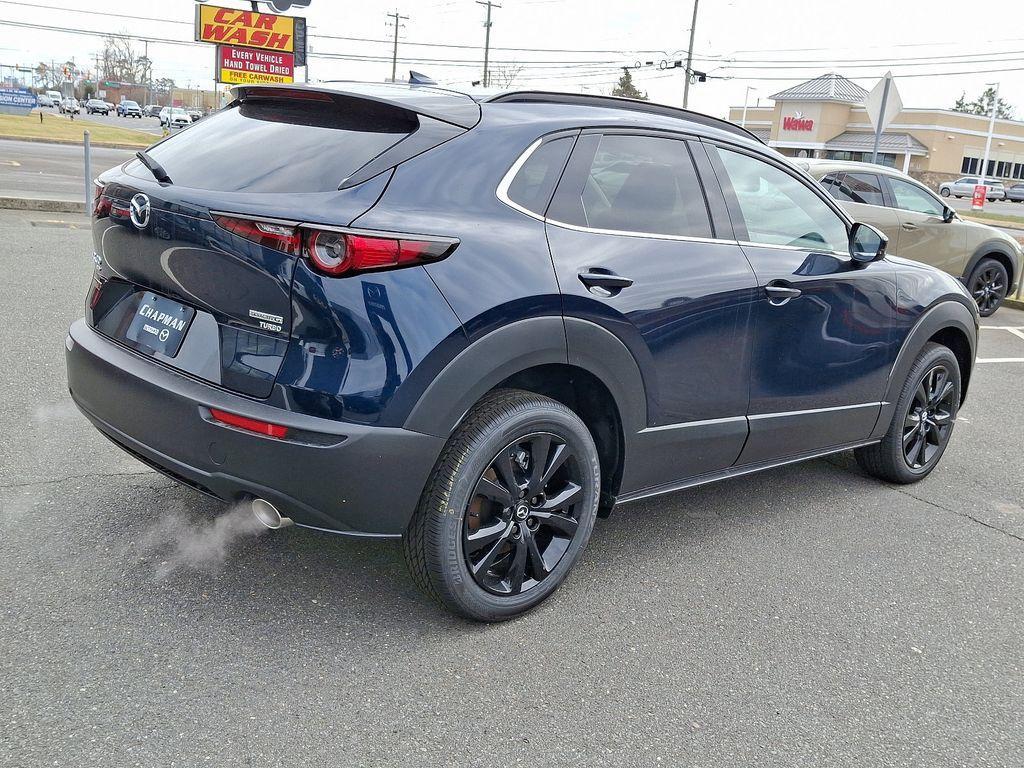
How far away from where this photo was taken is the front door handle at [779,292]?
3.72 m

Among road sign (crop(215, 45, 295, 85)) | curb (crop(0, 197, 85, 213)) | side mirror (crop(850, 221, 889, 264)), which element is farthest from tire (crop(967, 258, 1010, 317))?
road sign (crop(215, 45, 295, 85))

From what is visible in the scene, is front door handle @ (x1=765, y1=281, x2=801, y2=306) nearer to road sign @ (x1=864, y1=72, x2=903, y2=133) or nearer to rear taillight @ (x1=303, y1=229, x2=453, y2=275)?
rear taillight @ (x1=303, y1=229, x2=453, y2=275)

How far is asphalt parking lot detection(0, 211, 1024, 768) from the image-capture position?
8.26 ft

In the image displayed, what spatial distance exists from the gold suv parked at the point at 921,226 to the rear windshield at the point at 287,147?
7376 mm

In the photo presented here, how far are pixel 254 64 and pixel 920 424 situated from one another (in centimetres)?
2176

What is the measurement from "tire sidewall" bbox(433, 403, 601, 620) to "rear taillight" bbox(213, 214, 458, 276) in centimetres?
61

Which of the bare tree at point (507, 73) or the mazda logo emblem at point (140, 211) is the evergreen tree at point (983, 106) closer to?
the bare tree at point (507, 73)

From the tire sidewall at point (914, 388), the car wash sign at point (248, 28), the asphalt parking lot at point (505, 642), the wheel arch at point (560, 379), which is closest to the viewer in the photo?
the asphalt parking lot at point (505, 642)

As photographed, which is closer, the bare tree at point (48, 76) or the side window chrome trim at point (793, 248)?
the side window chrome trim at point (793, 248)

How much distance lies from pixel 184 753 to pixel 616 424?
1.77 m

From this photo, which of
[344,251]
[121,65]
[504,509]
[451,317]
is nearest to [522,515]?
[504,509]

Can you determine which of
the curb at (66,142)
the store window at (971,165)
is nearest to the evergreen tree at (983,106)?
the store window at (971,165)

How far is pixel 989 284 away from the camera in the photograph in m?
11.1

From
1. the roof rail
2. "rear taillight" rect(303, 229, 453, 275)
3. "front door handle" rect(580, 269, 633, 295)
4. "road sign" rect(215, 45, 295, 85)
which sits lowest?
"front door handle" rect(580, 269, 633, 295)
